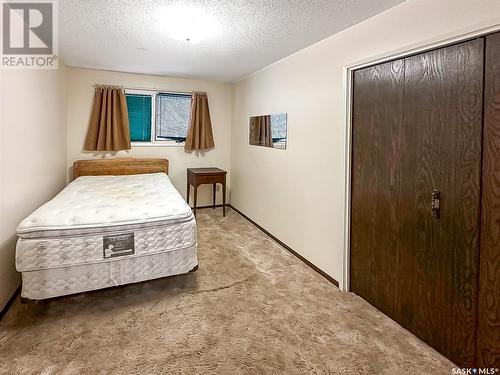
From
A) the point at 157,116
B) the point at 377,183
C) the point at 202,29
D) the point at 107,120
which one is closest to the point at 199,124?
the point at 157,116

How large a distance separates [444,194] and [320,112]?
1.41m

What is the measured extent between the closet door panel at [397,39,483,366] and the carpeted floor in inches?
9.1

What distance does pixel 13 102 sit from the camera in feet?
7.69

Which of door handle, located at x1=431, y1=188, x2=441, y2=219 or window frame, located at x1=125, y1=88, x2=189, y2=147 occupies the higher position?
window frame, located at x1=125, y1=88, x2=189, y2=147

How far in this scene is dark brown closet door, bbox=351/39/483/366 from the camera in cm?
170

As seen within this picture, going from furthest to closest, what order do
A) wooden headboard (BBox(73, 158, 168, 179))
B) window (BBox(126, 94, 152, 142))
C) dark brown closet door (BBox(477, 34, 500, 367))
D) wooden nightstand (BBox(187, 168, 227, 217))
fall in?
window (BBox(126, 94, 152, 142)) < wooden nightstand (BBox(187, 168, 227, 217)) < wooden headboard (BBox(73, 158, 168, 179)) < dark brown closet door (BBox(477, 34, 500, 367))

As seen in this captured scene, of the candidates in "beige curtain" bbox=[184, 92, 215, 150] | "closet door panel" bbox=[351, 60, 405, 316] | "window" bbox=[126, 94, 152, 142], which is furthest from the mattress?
"beige curtain" bbox=[184, 92, 215, 150]

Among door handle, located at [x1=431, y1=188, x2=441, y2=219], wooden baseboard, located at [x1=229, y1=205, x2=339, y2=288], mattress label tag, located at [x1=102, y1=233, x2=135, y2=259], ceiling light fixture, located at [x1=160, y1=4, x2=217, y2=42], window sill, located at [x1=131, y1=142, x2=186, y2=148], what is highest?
ceiling light fixture, located at [x1=160, y1=4, x2=217, y2=42]

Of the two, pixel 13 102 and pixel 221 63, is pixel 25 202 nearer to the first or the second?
pixel 13 102

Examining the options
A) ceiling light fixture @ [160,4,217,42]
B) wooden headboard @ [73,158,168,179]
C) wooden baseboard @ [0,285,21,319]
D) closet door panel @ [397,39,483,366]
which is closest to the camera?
closet door panel @ [397,39,483,366]

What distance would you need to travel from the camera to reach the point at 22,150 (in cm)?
253

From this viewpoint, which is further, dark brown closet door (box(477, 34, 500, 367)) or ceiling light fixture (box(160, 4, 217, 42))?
ceiling light fixture (box(160, 4, 217, 42))

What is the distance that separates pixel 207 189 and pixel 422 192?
4003mm

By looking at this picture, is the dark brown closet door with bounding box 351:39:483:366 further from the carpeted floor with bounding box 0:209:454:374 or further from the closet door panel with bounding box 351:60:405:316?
the carpeted floor with bounding box 0:209:454:374
